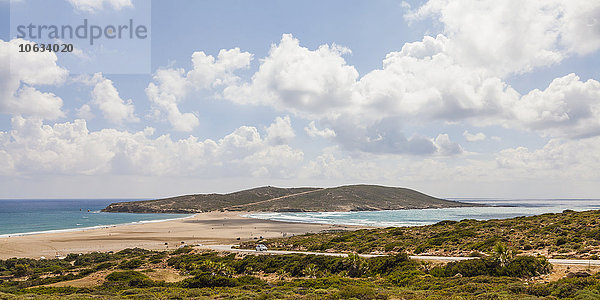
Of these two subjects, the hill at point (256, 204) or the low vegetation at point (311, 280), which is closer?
the low vegetation at point (311, 280)

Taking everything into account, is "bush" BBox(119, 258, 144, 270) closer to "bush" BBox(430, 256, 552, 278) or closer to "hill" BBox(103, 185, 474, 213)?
"bush" BBox(430, 256, 552, 278)

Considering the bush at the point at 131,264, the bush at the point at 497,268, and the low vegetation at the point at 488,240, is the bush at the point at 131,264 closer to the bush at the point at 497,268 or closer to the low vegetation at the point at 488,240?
the low vegetation at the point at 488,240

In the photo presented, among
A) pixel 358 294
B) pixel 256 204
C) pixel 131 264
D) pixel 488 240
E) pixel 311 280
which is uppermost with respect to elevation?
pixel 358 294

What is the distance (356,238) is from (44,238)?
206ft

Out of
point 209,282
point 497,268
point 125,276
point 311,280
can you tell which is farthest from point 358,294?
point 125,276

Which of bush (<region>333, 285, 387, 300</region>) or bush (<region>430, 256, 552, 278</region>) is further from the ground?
bush (<region>333, 285, 387, 300</region>)

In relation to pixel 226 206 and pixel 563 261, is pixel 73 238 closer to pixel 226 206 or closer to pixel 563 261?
pixel 563 261

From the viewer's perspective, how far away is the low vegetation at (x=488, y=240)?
2911 centimetres

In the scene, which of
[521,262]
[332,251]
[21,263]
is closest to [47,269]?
[21,263]

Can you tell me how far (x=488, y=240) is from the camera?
1300 inches

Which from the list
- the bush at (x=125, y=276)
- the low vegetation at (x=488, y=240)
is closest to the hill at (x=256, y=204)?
the low vegetation at (x=488, y=240)

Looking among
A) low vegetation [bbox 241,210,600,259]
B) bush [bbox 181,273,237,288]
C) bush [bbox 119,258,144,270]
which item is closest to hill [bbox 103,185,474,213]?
low vegetation [bbox 241,210,600,259]

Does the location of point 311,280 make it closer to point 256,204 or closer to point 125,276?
point 125,276

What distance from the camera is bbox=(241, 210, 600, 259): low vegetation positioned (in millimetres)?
29109
